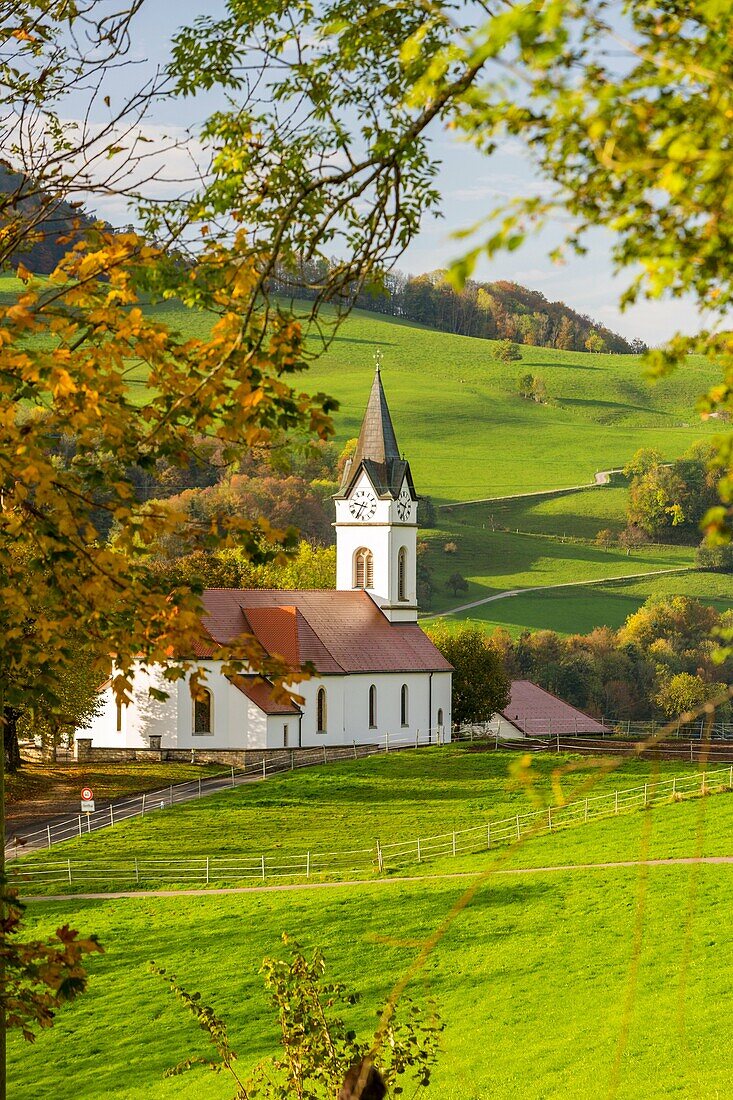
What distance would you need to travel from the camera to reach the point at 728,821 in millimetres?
39094

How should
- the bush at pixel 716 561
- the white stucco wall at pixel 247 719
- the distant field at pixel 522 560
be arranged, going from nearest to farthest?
the white stucco wall at pixel 247 719
the distant field at pixel 522 560
the bush at pixel 716 561

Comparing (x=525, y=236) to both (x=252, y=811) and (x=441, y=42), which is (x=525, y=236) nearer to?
(x=441, y=42)

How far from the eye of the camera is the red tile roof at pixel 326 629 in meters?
60.5

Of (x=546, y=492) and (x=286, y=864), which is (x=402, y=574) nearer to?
(x=286, y=864)


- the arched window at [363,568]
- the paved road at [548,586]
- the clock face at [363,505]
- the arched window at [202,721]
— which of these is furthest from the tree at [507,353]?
the arched window at [202,721]


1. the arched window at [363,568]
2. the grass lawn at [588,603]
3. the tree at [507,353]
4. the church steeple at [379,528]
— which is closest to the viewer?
the church steeple at [379,528]

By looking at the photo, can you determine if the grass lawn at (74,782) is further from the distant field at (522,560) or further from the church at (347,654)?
the distant field at (522,560)

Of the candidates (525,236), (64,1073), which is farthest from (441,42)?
(64,1073)

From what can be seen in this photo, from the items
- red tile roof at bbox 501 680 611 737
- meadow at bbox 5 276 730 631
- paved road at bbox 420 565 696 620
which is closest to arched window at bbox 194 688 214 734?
red tile roof at bbox 501 680 611 737

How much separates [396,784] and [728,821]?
1581 centimetres

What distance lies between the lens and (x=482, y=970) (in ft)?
91.9

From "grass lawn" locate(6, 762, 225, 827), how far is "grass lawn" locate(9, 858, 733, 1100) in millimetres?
11037

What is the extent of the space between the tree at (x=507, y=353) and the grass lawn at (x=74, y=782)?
376 ft

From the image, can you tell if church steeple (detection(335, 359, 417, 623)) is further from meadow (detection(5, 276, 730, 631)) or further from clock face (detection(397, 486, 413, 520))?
meadow (detection(5, 276, 730, 631))
